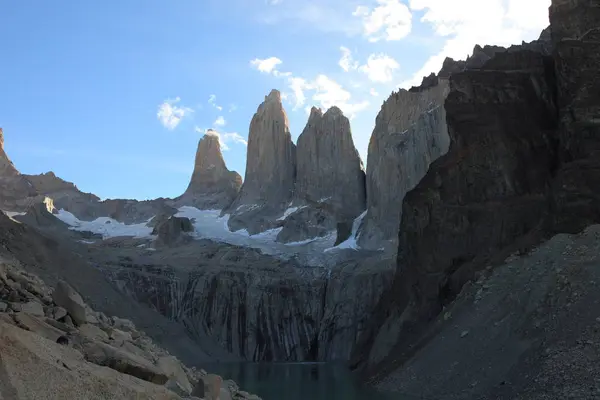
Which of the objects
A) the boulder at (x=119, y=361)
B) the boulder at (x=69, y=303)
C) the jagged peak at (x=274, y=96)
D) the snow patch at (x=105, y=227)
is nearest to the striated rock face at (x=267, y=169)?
the jagged peak at (x=274, y=96)

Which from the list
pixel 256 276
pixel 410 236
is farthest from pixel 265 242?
pixel 410 236

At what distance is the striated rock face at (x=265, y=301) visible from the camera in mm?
76438

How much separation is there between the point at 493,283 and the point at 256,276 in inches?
2001

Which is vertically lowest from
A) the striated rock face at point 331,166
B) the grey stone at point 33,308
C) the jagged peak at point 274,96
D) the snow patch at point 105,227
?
the grey stone at point 33,308

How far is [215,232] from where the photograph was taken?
115 m

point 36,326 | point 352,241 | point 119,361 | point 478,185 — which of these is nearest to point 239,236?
point 352,241

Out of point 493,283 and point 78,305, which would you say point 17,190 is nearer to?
point 493,283

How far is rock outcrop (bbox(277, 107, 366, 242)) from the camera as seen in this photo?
106 meters

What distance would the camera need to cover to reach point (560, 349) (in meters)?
25.3

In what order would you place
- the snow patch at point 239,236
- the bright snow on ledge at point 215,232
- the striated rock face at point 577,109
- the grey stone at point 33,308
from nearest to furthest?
the grey stone at point 33,308 → the striated rock face at point 577,109 → the bright snow on ledge at point 215,232 → the snow patch at point 239,236

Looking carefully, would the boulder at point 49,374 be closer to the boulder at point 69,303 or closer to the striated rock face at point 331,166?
Answer: the boulder at point 69,303

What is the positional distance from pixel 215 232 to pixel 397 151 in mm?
41297

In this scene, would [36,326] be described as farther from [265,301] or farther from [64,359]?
[265,301]

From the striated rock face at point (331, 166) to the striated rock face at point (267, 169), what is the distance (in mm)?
4594
